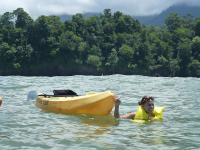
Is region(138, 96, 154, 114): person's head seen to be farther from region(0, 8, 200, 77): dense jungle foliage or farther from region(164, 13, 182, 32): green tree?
region(164, 13, 182, 32): green tree

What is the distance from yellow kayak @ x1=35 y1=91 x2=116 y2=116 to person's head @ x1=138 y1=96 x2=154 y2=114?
0.83m

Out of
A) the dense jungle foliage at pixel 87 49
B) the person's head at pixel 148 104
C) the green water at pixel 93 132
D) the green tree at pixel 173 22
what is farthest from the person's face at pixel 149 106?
the green tree at pixel 173 22

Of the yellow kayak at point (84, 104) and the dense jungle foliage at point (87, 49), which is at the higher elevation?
the dense jungle foliage at point (87, 49)

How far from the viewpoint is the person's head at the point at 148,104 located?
570cm

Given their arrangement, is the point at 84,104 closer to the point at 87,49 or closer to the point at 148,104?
the point at 148,104

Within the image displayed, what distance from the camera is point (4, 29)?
5734 cm

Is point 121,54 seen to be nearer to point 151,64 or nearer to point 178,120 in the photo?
point 151,64

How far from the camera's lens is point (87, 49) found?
60.8 m

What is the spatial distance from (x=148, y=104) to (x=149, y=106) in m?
0.07

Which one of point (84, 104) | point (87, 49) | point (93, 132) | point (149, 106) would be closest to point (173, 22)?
point (87, 49)

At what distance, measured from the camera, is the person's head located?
5.70 metres

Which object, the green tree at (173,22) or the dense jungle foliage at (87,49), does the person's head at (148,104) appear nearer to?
the dense jungle foliage at (87,49)

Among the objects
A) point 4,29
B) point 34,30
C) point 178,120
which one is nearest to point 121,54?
point 34,30

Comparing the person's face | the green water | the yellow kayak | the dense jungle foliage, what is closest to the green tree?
the dense jungle foliage
